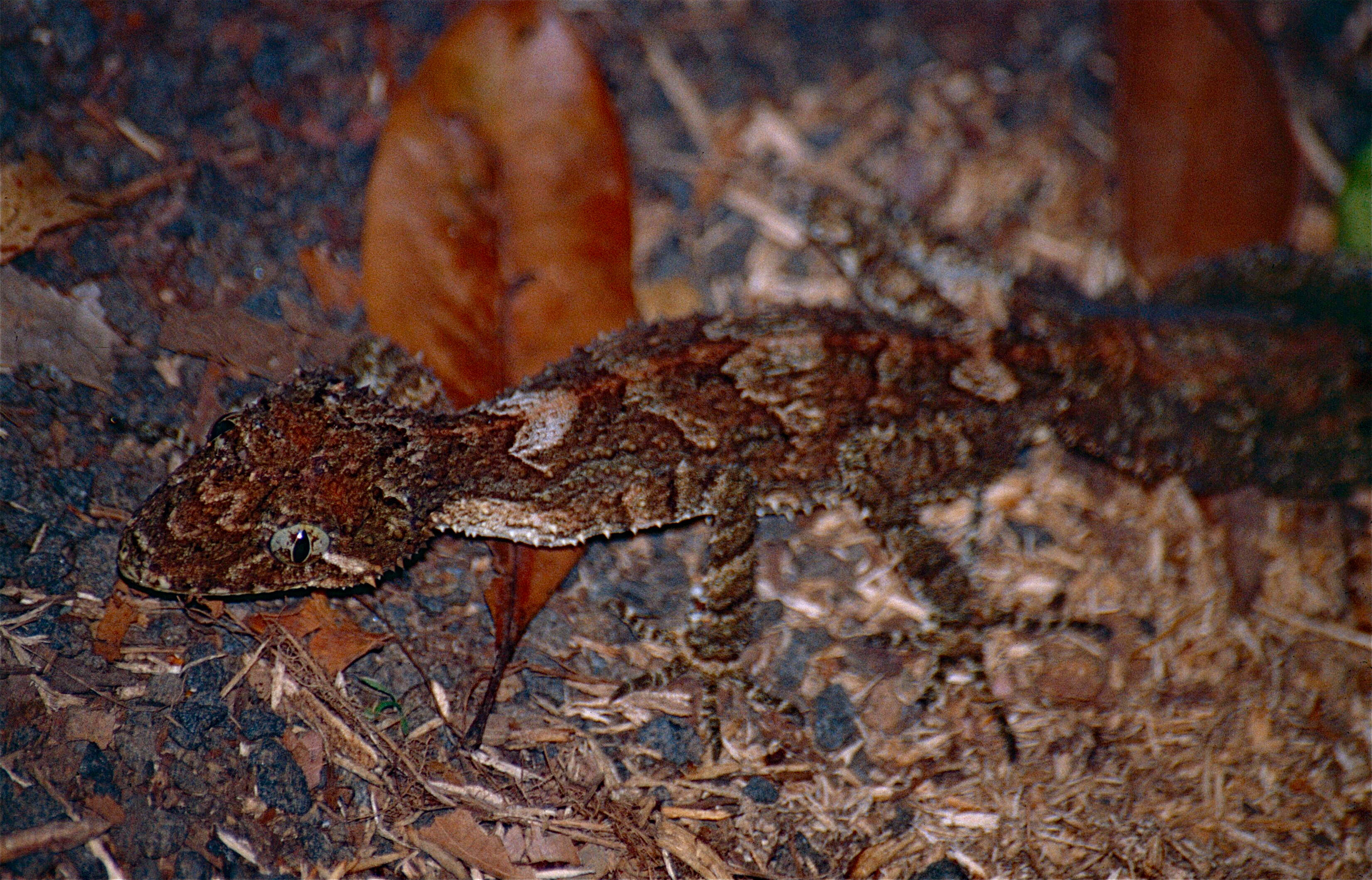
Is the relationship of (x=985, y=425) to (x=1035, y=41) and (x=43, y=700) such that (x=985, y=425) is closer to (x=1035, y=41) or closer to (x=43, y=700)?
(x=1035, y=41)

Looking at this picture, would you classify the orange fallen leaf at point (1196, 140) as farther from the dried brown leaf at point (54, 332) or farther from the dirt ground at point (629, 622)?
the dried brown leaf at point (54, 332)

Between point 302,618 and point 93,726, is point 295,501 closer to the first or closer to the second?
point 302,618

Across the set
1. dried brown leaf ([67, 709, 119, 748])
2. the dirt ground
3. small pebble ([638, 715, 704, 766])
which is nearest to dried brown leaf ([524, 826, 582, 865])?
the dirt ground

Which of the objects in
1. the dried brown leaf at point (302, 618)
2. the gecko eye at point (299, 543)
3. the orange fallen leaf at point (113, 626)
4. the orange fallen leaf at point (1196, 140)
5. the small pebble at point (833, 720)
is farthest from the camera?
the orange fallen leaf at point (1196, 140)

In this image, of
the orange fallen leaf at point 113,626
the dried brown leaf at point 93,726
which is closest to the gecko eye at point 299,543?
the orange fallen leaf at point 113,626

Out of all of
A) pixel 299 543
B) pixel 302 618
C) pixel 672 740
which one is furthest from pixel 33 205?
pixel 672 740

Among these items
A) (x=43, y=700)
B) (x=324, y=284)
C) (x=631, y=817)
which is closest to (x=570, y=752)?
(x=631, y=817)

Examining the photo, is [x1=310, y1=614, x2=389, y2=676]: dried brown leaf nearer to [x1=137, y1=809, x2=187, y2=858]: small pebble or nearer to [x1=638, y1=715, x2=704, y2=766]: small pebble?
[x1=137, y1=809, x2=187, y2=858]: small pebble
